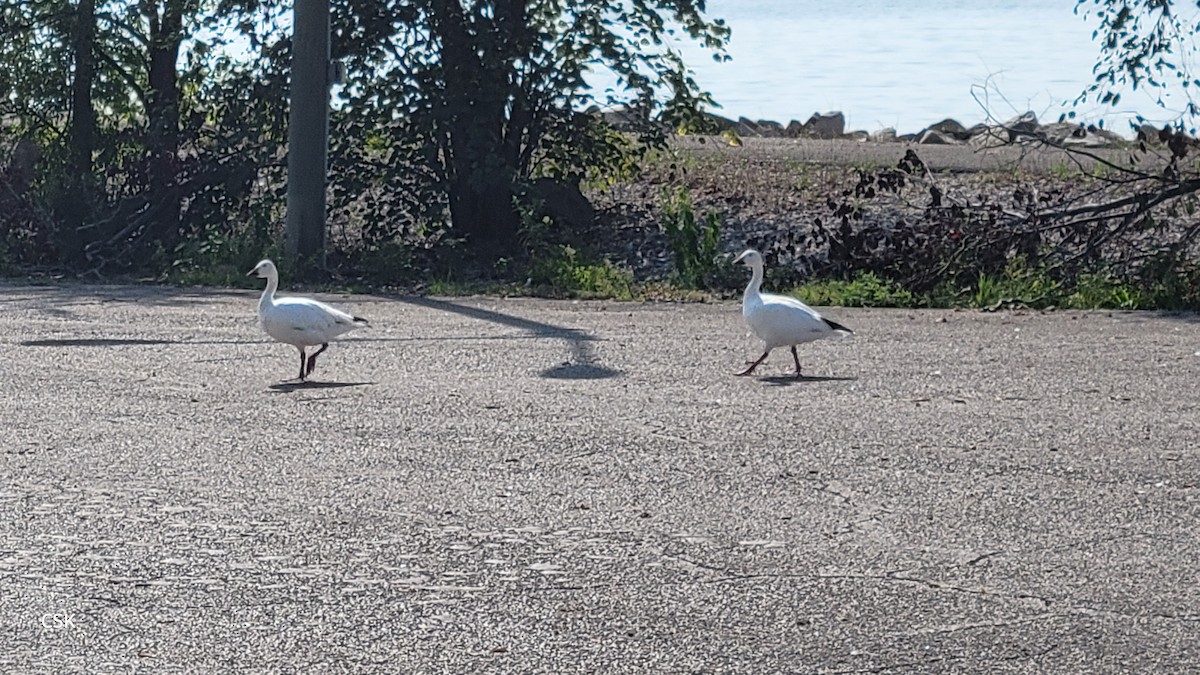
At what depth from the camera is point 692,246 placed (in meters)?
16.4

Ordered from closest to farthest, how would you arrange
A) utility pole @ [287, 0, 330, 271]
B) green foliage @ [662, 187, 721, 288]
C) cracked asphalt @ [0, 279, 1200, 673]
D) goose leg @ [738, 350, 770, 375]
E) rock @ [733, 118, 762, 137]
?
cracked asphalt @ [0, 279, 1200, 673]
goose leg @ [738, 350, 770, 375]
green foliage @ [662, 187, 721, 288]
utility pole @ [287, 0, 330, 271]
rock @ [733, 118, 762, 137]

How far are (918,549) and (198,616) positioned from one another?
254cm


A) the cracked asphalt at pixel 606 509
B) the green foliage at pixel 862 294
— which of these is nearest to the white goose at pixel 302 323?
the cracked asphalt at pixel 606 509

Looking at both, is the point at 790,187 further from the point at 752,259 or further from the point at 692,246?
the point at 752,259

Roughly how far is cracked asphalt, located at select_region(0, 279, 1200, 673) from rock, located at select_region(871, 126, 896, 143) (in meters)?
14.1

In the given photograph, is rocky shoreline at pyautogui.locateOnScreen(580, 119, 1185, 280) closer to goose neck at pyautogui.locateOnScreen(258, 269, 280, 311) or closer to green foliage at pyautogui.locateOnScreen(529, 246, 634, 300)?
green foliage at pyautogui.locateOnScreen(529, 246, 634, 300)

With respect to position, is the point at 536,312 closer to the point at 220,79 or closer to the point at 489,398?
the point at 489,398

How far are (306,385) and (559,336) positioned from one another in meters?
2.62

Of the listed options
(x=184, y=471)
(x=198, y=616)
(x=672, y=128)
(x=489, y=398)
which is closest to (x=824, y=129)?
(x=672, y=128)

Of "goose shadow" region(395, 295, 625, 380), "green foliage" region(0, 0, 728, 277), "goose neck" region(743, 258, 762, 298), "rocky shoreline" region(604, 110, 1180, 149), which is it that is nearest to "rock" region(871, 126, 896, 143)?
"rocky shoreline" region(604, 110, 1180, 149)

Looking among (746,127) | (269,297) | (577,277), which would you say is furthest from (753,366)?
(746,127)

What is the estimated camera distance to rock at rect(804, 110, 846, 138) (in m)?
29.1

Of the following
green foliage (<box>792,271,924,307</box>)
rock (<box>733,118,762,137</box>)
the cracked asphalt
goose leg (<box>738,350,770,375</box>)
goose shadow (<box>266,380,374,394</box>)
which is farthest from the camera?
rock (<box>733,118,762,137</box>)

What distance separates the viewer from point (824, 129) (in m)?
29.3
